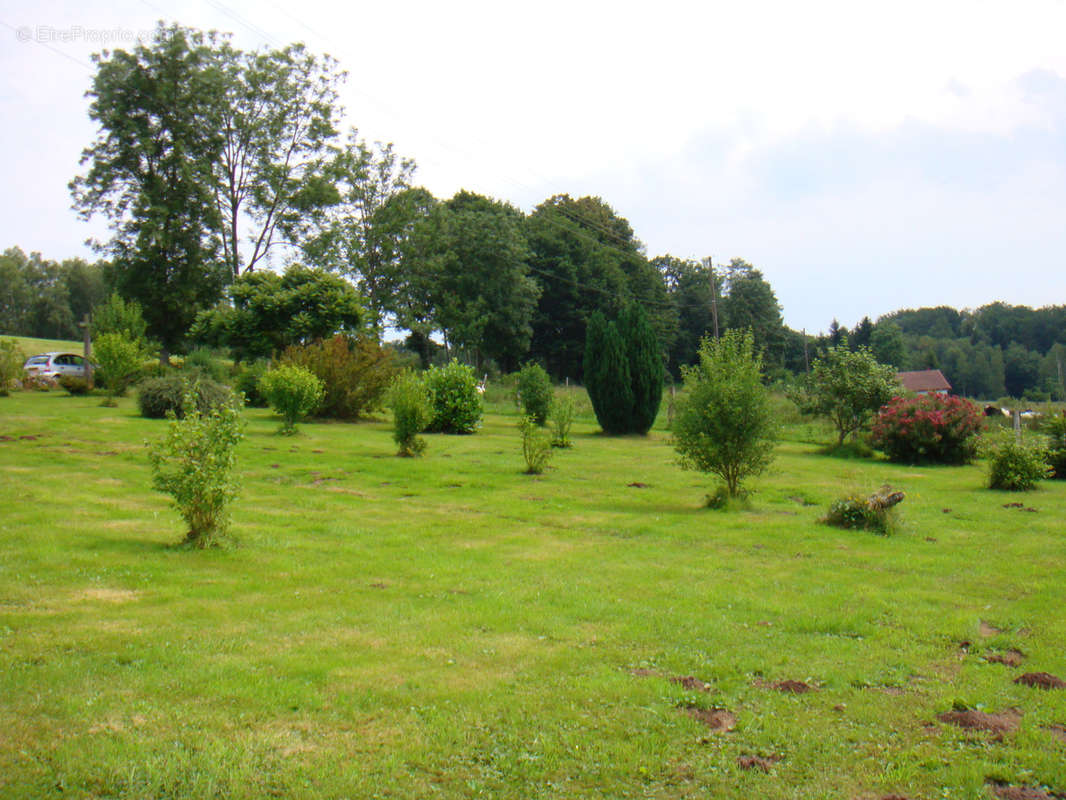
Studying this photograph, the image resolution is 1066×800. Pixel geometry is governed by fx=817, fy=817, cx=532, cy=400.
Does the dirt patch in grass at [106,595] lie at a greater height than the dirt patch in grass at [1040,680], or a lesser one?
lesser

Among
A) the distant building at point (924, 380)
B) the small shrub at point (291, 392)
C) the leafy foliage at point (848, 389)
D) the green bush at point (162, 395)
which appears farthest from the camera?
the distant building at point (924, 380)

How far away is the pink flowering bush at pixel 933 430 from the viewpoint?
900 inches

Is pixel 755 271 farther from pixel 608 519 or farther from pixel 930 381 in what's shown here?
pixel 608 519

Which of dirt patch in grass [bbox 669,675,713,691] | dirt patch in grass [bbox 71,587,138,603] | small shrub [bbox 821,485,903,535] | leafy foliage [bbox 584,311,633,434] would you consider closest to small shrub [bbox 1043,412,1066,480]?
small shrub [bbox 821,485,903,535]

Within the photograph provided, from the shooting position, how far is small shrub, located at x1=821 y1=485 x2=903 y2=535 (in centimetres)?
1166

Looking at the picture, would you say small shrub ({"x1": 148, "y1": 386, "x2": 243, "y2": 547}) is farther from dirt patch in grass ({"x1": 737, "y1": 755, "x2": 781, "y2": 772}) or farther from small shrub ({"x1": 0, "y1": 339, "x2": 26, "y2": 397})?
small shrub ({"x1": 0, "y1": 339, "x2": 26, "y2": 397})

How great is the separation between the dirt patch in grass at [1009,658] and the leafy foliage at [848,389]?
20203mm

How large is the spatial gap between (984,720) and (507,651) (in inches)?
120

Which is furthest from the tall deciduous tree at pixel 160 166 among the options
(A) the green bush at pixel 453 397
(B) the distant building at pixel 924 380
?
(B) the distant building at pixel 924 380

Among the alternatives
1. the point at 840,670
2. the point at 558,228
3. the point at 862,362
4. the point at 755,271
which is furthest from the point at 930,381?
the point at 840,670

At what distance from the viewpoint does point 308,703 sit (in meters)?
4.82

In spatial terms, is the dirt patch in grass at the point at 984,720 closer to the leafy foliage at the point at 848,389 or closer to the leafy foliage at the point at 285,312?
the leafy foliage at the point at 848,389

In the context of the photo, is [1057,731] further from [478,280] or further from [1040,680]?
[478,280]

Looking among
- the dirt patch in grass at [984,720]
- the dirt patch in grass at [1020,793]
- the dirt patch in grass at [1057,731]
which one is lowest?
the dirt patch in grass at [1020,793]
